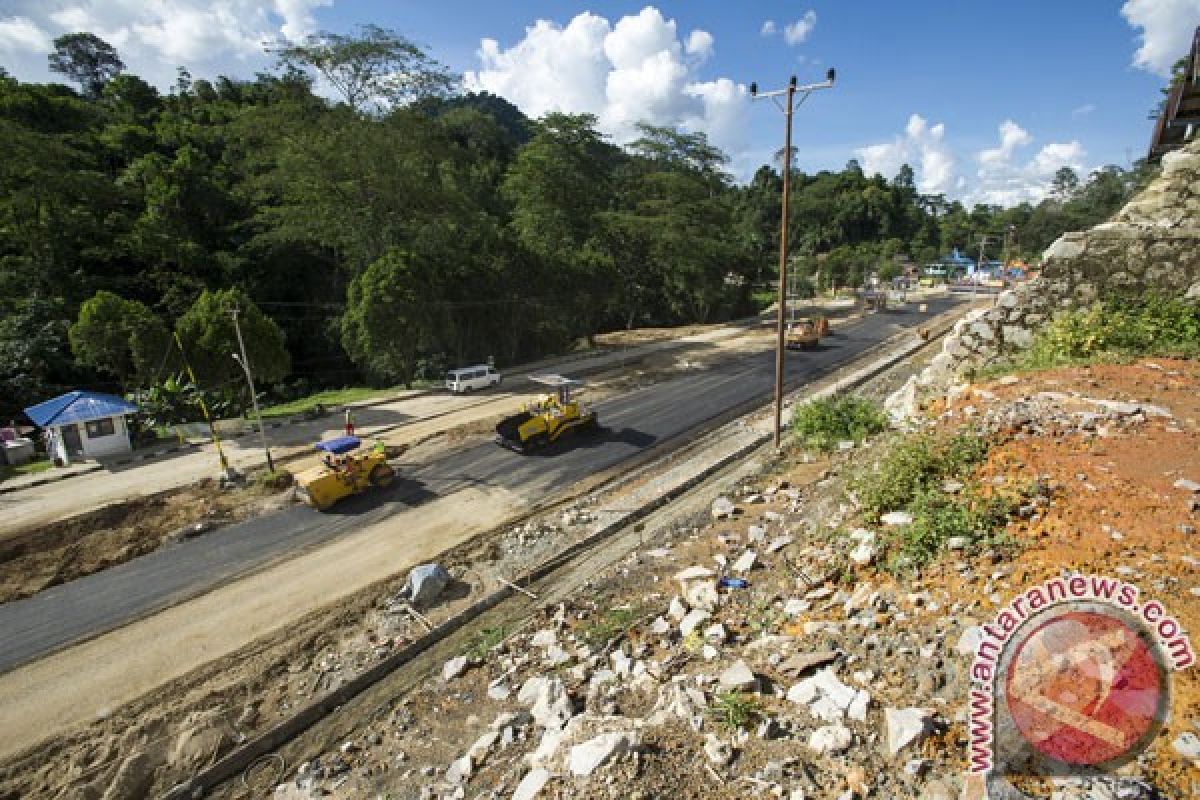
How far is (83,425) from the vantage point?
18719 mm

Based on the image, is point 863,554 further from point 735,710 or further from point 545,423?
point 545,423

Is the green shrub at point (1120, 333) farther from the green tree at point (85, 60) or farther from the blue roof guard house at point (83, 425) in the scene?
the green tree at point (85, 60)

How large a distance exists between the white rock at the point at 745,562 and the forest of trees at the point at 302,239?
20155 millimetres

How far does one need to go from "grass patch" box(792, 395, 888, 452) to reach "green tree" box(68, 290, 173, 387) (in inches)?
904

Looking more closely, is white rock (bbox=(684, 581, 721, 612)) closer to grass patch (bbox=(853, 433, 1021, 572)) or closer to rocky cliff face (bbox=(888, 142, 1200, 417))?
grass patch (bbox=(853, 433, 1021, 572))

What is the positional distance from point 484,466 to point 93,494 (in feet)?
35.7

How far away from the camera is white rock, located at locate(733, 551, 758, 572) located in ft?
31.2

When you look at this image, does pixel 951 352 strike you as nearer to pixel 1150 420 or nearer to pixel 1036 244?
pixel 1150 420

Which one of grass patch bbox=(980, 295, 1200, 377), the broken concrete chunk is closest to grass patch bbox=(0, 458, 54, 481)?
the broken concrete chunk

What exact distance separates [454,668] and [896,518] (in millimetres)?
7030

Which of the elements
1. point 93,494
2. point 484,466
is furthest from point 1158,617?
point 93,494

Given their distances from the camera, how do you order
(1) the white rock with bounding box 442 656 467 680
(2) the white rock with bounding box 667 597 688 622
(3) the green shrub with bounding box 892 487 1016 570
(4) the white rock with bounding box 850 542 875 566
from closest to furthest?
(3) the green shrub with bounding box 892 487 1016 570
(4) the white rock with bounding box 850 542 875 566
(2) the white rock with bounding box 667 597 688 622
(1) the white rock with bounding box 442 656 467 680

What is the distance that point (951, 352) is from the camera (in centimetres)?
1379

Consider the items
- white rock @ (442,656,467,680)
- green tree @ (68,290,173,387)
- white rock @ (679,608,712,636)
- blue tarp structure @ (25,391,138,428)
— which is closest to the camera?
white rock @ (679,608,712,636)
